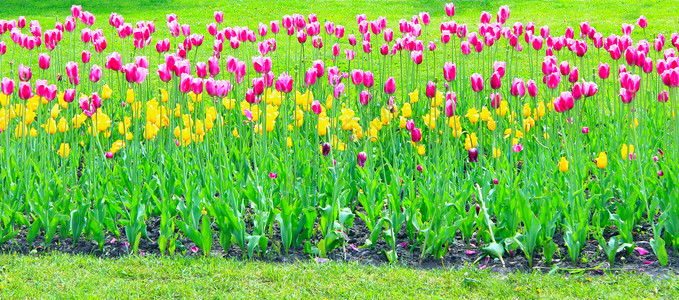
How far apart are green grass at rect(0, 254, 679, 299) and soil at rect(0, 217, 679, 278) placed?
10 centimetres

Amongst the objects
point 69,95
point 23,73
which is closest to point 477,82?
point 69,95

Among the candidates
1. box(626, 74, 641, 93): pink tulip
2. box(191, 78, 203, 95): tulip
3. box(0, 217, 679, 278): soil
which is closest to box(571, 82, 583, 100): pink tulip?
box(626, 74, 641, 93): pink tulip

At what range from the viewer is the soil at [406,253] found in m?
4.07

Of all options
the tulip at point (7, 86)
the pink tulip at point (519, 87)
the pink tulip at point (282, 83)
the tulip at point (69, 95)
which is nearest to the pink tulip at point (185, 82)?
the pink tulip at point (282, 83)

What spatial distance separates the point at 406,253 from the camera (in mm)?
4285

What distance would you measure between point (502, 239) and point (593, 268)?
20.4 inches

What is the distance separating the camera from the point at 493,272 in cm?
404

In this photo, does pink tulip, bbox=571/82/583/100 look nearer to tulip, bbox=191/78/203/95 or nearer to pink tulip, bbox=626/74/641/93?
pink tulip, bbox=626/74/641/93

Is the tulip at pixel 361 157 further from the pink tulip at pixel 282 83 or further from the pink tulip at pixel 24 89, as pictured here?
the pink tulip at pixel 24 89

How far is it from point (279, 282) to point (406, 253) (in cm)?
78

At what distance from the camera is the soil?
160 inches

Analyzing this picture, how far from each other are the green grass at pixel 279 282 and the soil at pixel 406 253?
102mm

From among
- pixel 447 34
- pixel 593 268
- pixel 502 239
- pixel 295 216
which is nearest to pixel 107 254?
pixel 295 216

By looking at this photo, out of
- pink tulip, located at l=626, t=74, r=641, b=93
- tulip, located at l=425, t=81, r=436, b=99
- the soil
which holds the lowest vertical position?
the soil
